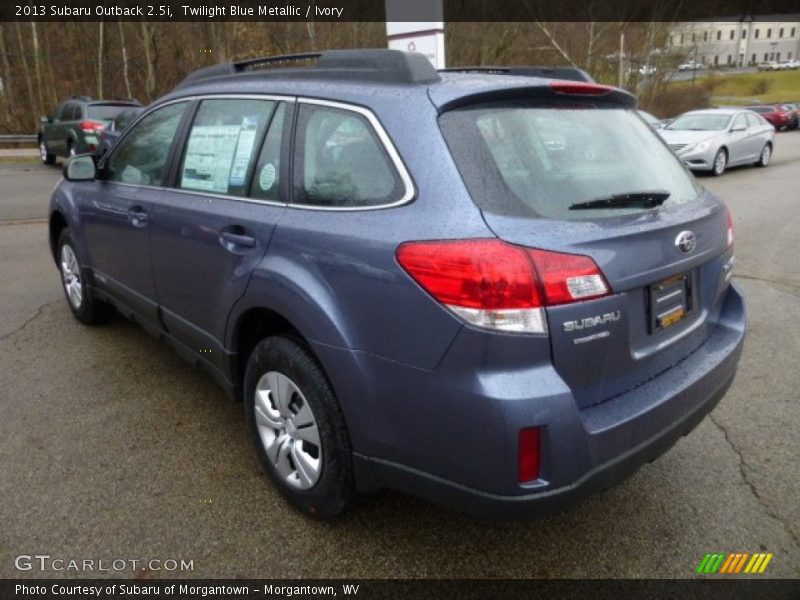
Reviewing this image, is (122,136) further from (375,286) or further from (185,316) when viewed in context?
(375,286)

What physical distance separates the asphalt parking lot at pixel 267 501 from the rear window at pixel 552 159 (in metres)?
1.30

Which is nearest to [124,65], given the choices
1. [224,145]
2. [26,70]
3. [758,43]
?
[26,70]

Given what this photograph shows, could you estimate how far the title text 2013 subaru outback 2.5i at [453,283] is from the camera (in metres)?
1.98

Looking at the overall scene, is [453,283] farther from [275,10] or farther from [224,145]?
[275,10]

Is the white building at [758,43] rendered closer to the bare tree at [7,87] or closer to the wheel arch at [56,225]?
the bare tree at [7,87]

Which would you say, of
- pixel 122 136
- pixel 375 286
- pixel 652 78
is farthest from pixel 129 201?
pixel 652 78

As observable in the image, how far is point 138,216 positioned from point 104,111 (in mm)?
13903

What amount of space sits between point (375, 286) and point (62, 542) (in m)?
1.66

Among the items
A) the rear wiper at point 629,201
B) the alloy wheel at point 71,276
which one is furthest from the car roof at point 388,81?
the alloy wheel at point 71,276

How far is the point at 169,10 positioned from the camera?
87.8 feet

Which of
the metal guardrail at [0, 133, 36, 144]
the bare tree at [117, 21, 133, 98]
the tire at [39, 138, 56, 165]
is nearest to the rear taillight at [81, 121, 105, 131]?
the tire at [39, 138, 56, 165]

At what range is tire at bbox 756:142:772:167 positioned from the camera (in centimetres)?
1642

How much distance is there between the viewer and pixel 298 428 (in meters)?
2.61

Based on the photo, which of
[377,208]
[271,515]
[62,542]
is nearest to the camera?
[377,208]
